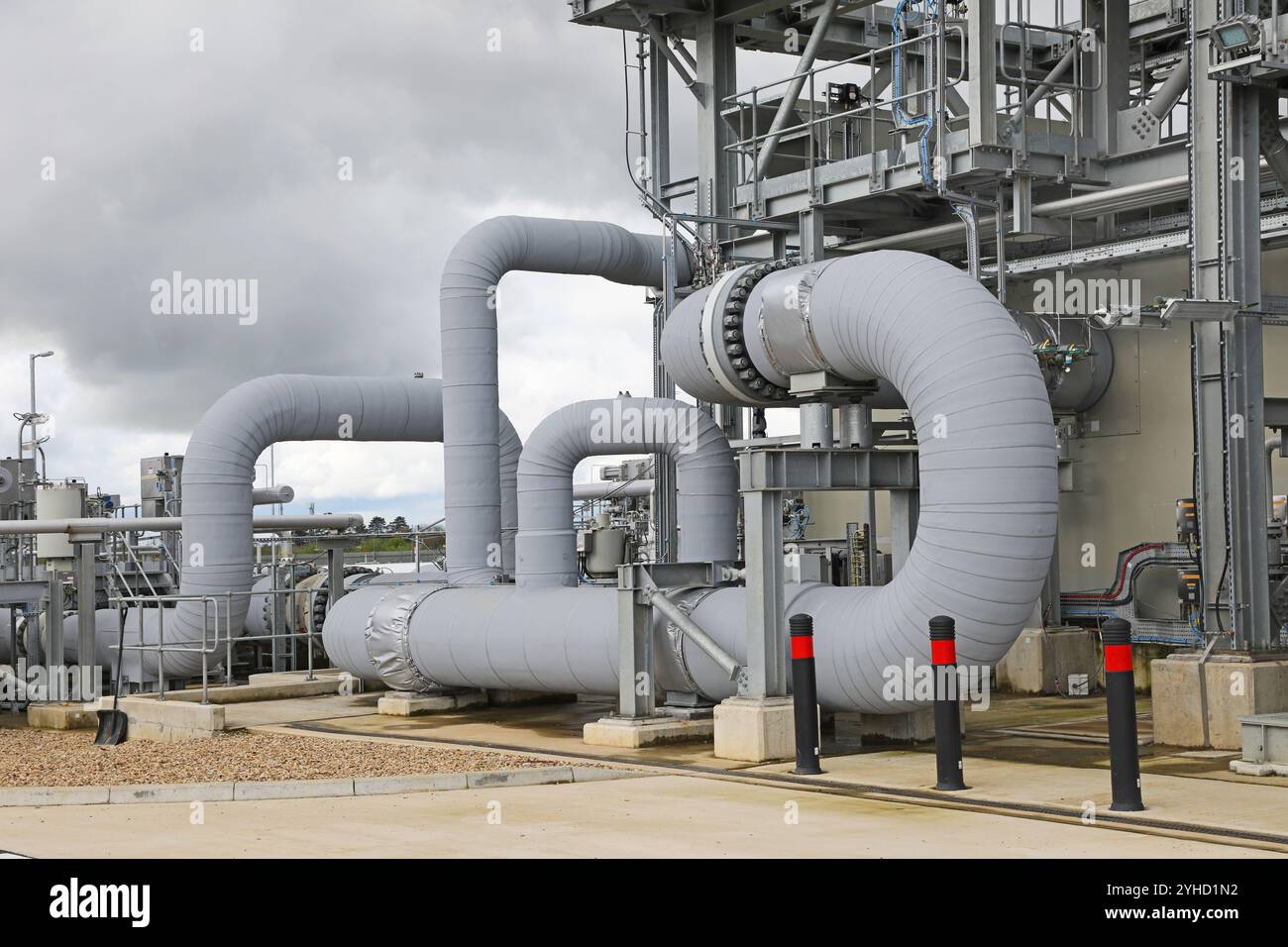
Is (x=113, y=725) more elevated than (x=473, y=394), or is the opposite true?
(x=473, y=394)

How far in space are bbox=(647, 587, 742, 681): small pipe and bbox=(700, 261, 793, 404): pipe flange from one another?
2.02 meters

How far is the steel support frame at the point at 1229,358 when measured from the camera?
45.5 feet

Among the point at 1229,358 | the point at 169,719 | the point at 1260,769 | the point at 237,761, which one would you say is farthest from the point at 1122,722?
the point at 169,719

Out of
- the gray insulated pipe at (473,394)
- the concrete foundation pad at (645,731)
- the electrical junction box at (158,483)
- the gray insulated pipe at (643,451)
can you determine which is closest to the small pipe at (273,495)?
the electrical junction box at (158,483)

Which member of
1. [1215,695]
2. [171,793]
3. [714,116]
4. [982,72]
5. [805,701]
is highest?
[714,116]

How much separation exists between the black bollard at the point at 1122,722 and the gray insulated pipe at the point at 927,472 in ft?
7.23

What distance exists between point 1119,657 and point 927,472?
9.57ft

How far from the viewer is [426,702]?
18.3 meters

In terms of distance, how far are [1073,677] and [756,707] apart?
748 cm

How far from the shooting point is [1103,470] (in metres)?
20.7

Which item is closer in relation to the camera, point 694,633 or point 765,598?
point 765,598

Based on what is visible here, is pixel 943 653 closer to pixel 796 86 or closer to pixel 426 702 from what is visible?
pixel 426 702

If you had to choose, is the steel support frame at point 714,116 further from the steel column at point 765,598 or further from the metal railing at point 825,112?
the steel column at point 765,598

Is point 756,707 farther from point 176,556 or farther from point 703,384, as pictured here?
point 176,556
